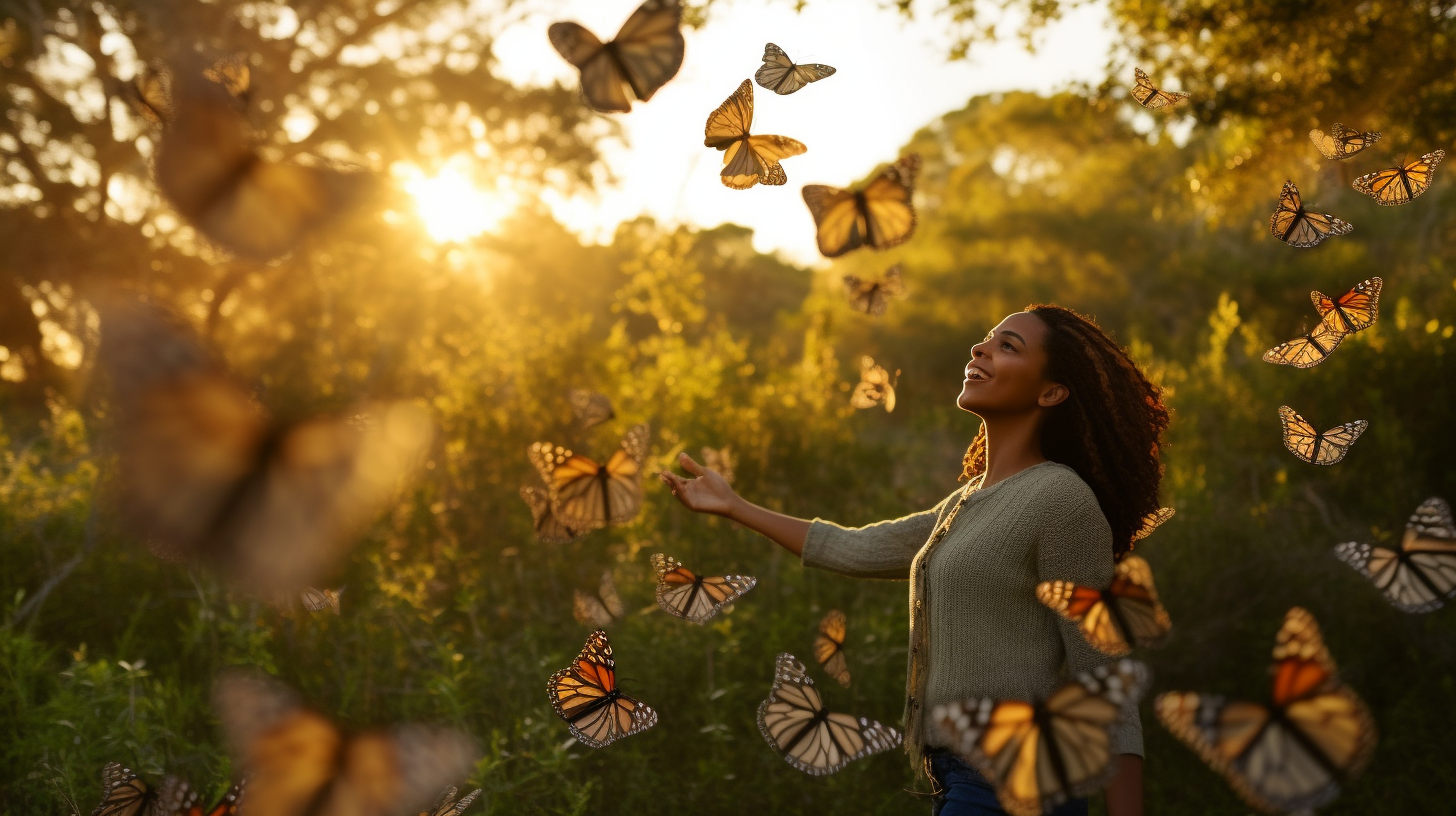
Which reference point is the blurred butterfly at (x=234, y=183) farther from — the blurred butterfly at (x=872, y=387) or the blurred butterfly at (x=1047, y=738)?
the blurred butterfly at (x=1047, y=738)

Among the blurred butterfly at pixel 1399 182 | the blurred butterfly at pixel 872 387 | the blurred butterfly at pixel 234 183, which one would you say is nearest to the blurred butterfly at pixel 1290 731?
the blurred butterfly at pixel 1399 182

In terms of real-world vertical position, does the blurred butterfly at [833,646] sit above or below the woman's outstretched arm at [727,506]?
below

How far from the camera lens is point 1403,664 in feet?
20.0

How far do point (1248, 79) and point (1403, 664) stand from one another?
426cm

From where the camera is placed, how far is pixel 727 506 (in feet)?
9.85

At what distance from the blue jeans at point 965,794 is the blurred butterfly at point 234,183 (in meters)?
7.45

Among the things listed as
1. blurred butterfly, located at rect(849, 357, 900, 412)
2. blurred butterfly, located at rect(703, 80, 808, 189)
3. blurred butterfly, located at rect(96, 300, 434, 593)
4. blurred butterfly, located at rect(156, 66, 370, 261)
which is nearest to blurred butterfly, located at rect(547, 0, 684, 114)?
blurred butterfly, located at rect(703, 80, 808, 189)

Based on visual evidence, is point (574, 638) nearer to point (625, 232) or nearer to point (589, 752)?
point (589, 752)

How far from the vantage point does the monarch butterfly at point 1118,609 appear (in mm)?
1911

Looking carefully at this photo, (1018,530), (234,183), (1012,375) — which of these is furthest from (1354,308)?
(234,183)

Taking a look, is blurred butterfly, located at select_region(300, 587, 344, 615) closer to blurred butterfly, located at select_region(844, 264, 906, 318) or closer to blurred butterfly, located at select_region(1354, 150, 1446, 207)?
blurred butterfly, located at select_region(844, 264, 906, 318)

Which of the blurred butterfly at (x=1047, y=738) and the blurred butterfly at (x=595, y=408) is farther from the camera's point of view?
the blurred butterfly at (x=595, y=408)

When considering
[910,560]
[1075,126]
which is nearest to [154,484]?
[910,560]

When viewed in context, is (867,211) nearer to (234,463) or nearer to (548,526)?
(548,526)
